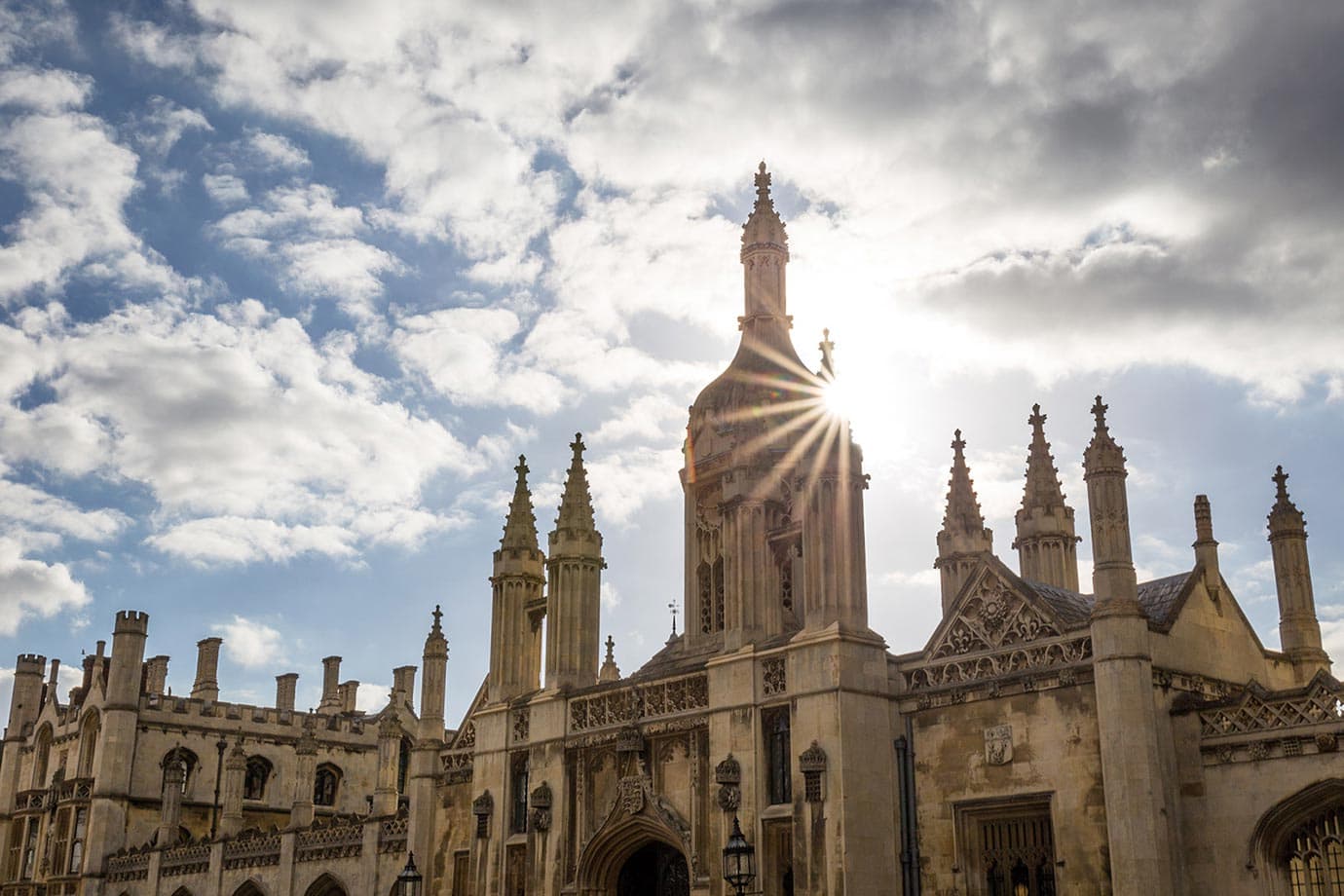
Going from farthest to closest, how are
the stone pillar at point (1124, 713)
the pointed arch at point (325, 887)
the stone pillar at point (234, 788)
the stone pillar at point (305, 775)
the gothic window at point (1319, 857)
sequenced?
the stone pillar at point (234, 788)
the stone pillar at point (305, 775)
the pointed arch at point (325, 887)
the stone pillar at point (1124, 713)
the gothic window at point (1319, 857)

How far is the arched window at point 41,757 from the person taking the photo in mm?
58688

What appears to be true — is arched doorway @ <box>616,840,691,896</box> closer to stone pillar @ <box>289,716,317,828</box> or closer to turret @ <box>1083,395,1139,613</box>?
turret @ <box>1083,395,1139,613</box>

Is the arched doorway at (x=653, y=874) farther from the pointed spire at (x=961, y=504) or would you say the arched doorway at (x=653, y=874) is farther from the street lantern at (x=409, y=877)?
the pointed spire at (x=961, y=504)

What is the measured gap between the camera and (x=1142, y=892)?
21.3 m

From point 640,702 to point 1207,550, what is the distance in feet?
36.5

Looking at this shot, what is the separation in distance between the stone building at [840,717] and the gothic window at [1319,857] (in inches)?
1.6

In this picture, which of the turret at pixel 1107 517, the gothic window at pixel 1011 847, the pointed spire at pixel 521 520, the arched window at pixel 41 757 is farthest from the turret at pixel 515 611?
the arched window at pixel 41 757

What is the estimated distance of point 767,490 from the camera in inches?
1182

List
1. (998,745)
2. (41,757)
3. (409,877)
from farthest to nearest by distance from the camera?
(41,757) → (409,877) → (998,745)

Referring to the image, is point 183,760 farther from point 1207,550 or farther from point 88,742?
point 1207,550

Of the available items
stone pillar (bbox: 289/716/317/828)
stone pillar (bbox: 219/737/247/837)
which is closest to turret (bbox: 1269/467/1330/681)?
stone pillar (bbox: 289/716/317/828)

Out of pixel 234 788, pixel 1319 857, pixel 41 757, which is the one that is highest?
pixel 41 757

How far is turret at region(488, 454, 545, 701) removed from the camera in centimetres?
3409

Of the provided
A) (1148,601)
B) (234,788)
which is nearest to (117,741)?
(234,788)
